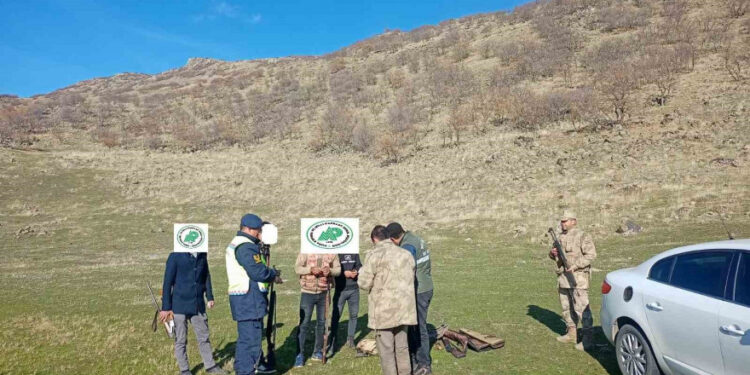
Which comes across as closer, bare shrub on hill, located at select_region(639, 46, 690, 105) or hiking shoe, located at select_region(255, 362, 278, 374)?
hiking shoe, located at select_region(255, 362, 278, 374)

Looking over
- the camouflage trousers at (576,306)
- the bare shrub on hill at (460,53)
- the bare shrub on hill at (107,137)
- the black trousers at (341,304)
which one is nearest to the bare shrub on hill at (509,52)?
the bare shrub on hill at (460,53)

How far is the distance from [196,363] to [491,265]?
13.0 meters

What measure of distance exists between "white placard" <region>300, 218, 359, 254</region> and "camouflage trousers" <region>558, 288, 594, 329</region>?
372 centimetres

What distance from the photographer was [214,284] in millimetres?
17797

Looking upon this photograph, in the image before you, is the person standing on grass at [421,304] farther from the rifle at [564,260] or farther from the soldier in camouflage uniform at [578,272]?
the soldier in camouflage uniform at [578,272]

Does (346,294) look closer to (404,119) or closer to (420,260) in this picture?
(420,260)

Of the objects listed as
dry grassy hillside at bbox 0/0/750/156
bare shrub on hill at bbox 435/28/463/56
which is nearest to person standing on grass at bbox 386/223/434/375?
dry grassy hillside at bbox 0/0/750/156

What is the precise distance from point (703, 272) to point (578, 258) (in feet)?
8.79

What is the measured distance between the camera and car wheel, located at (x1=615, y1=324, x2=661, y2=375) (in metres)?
5.79

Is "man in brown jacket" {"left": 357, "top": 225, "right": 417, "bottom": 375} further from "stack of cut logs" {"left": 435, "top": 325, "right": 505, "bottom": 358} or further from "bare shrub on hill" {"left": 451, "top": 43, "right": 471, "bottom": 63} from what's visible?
"bare shrub on hill" {"left": 451, "top": 43, "right": 471, "bottom": 63}

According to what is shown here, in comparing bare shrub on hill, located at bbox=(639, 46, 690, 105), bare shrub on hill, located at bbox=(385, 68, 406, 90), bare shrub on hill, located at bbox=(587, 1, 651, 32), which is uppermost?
bare shrub on hill, located at bbox=(587, 1, 651, 32)

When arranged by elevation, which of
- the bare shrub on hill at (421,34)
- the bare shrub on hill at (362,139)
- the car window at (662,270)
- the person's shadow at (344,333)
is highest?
the bare shrub on hill at (421,34)

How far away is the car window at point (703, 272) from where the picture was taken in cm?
514

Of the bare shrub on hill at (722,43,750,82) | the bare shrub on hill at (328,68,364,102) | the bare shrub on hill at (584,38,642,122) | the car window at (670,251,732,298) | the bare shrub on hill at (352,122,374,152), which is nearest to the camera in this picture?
the car window at (670,251,732,298)
